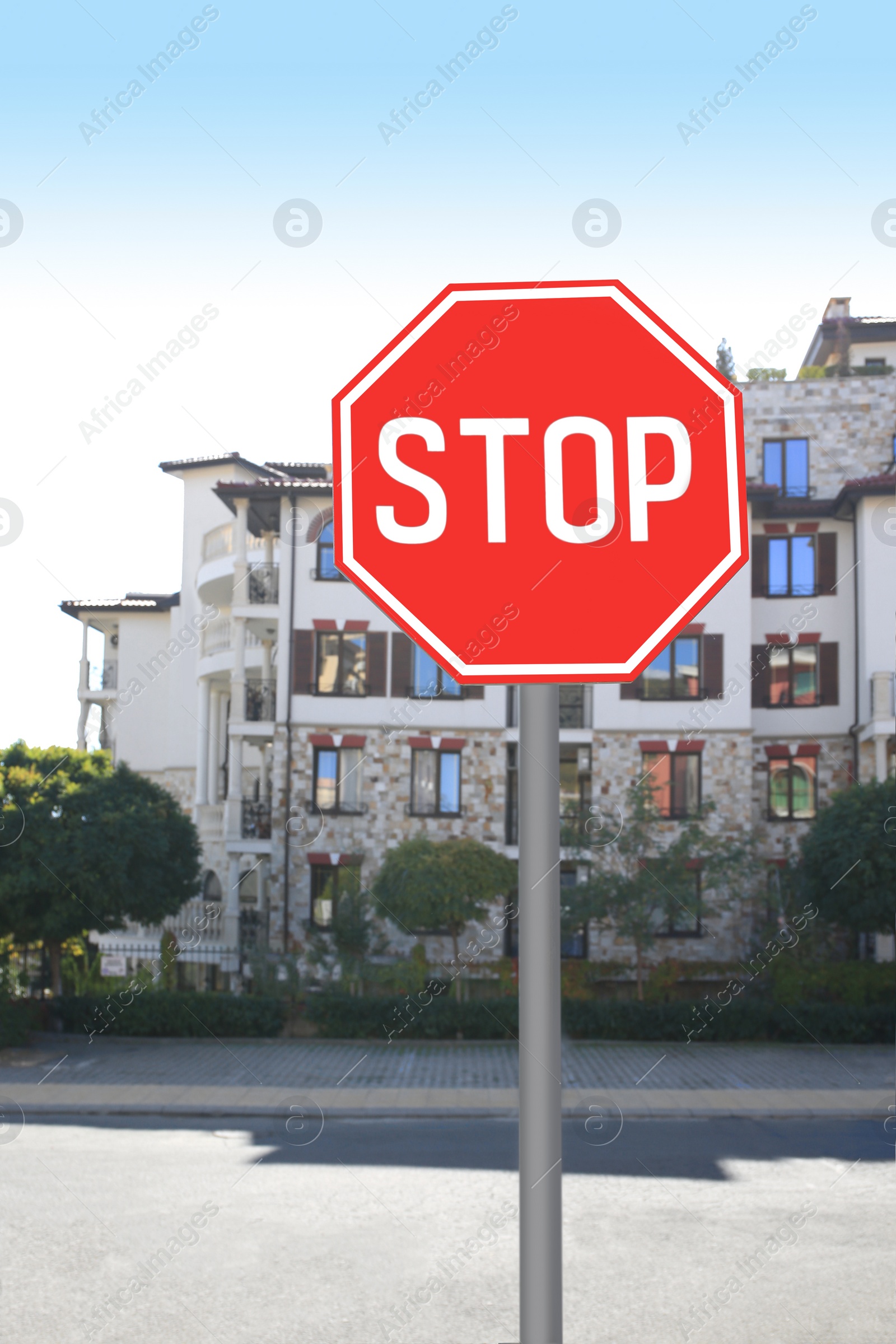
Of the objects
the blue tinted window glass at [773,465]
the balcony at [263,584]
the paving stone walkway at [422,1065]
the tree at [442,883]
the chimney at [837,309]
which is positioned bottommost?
the paving stone walkway at [422,1065]

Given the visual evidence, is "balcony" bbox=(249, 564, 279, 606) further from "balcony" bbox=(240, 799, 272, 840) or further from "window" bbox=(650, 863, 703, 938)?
"window" bbox=(650, 863, 703, 938)

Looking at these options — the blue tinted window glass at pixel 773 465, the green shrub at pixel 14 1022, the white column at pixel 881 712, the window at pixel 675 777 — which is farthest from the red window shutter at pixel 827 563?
the green shrub at pixel 14 1022

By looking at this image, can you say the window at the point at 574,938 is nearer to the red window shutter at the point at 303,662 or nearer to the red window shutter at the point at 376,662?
the red window shutter at the point at 376,662

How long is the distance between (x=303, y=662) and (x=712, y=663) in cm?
1174

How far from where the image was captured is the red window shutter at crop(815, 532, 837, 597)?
3328cm

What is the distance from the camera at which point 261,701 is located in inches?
1305

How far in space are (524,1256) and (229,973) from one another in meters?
30.8

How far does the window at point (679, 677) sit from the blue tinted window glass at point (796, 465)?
6.95 metres

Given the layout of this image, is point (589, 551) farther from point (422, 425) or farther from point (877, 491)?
point (877, 491)

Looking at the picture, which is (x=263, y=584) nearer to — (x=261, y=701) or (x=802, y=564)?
(x=261, y=701)

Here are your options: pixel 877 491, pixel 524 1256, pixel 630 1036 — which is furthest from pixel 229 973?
pixel 524 1256

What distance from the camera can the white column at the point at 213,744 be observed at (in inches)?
1377

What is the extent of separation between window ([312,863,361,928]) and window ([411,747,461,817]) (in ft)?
8.96

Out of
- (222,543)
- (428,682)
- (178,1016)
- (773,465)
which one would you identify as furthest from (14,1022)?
(773,465)
